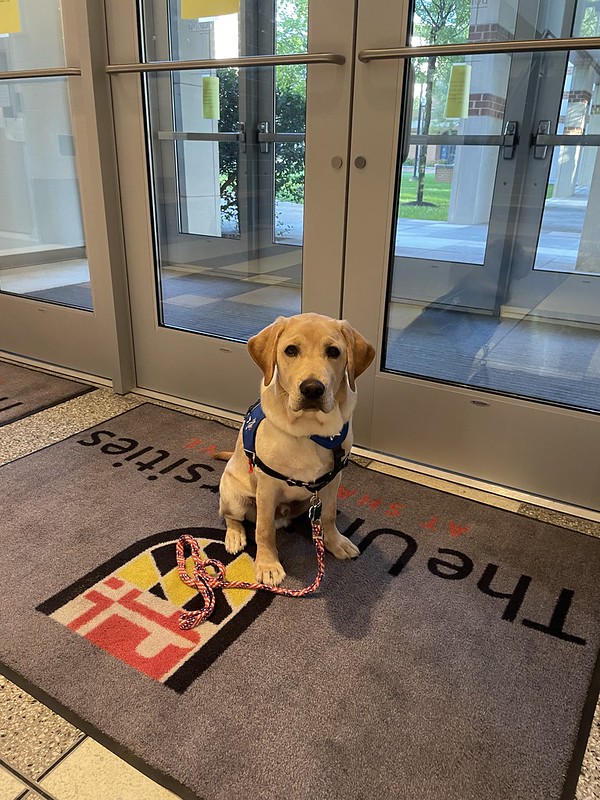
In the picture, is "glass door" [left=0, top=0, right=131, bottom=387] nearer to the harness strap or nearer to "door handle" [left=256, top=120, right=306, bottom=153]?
"door handle" [left=256, top=120, right=306, bottom=153]

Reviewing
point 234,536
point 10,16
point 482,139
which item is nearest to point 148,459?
point 234,536

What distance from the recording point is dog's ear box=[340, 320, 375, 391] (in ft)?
5.22

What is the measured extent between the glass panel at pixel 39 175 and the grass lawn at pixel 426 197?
5.48 feet

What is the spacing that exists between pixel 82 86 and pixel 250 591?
225 cm

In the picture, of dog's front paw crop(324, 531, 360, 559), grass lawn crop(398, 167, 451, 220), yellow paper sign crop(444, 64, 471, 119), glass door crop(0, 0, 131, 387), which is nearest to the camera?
dog's front paw crop(324, 531, 360, 559)

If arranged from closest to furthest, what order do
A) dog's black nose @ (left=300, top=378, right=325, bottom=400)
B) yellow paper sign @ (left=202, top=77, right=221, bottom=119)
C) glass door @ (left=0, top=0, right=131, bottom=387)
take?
dog's black nose @ (left=300, top=378, right=325, bottom=400)
yellow paper sign @ (left=202, top=77, right=221, bottom=119)
glass door @ (left=0, top=0, right=131, bottom=387)

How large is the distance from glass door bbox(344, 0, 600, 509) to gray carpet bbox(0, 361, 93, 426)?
1577 millimetres

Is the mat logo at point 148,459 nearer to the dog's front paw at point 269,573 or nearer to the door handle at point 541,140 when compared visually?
the dog's front paw at point 269,573

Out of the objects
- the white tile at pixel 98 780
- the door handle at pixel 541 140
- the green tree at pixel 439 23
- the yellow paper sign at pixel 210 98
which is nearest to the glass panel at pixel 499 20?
the green tree at pixel 439 23

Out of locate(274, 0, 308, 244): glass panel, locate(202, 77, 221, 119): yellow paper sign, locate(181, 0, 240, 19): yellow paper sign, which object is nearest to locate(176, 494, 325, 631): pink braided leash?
locate(274, 0, 308, 244): glass panel

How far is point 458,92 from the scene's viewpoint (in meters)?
2.03

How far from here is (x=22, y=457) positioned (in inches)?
95.3

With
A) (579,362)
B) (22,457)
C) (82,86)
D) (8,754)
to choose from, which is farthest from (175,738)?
(82,86)

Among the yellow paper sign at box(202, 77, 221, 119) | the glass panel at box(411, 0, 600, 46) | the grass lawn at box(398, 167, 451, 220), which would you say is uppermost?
the glass panel at box(411, 0, 600, 46)
